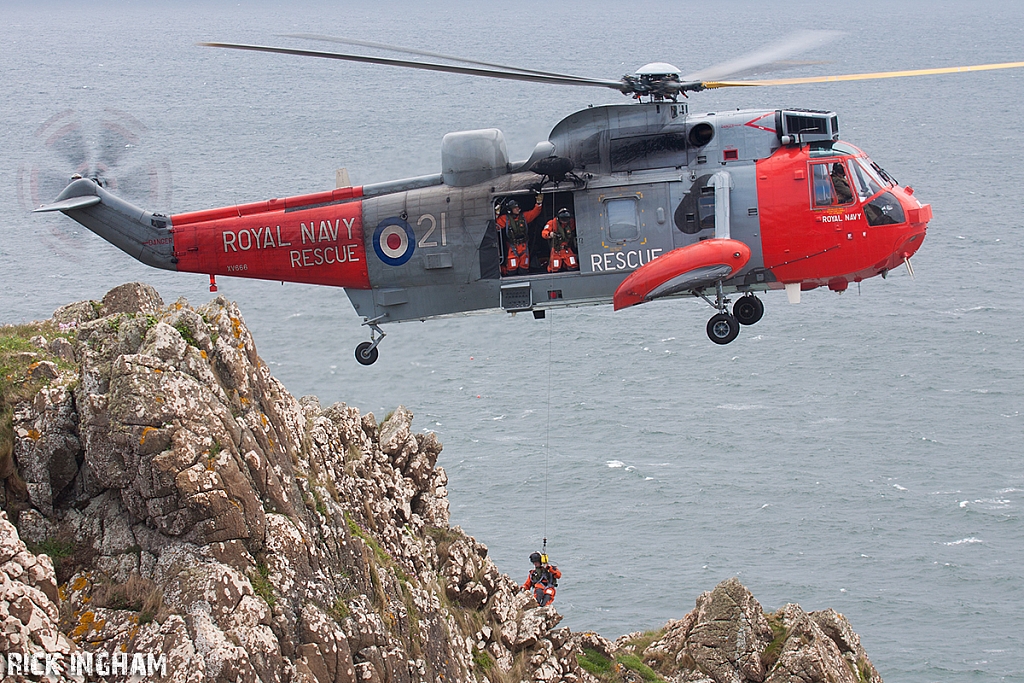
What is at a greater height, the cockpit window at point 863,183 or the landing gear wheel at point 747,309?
Answer: the cockpit window at point 863,183

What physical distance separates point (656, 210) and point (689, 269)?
211 centimetres

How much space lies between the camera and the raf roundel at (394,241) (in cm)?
3067

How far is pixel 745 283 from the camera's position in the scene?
98.2 ft

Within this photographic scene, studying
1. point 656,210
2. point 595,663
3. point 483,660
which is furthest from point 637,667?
point 656,210

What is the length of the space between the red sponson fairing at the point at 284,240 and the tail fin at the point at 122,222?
1.18ft

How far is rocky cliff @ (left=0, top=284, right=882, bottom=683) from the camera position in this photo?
61.8 ft

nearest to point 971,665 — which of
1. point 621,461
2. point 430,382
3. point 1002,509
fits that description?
point 1002,509

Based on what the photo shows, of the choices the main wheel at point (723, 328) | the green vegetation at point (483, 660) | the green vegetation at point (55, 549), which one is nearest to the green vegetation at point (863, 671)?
the green vegetation at point (483, 660)

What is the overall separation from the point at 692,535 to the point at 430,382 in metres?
25.1

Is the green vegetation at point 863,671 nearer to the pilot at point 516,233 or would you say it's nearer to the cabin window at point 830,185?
the cabin window at point 830,185

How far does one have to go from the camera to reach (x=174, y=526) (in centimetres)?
2017

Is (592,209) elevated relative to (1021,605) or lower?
elevated

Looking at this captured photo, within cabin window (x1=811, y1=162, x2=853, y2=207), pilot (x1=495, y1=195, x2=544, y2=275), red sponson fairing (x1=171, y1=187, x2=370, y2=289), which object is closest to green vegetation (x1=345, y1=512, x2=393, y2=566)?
red sponson fairing (x1=171, y1=187, x2=370, y2=289)

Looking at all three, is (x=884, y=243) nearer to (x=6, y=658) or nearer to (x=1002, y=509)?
(x=6, y=658)
